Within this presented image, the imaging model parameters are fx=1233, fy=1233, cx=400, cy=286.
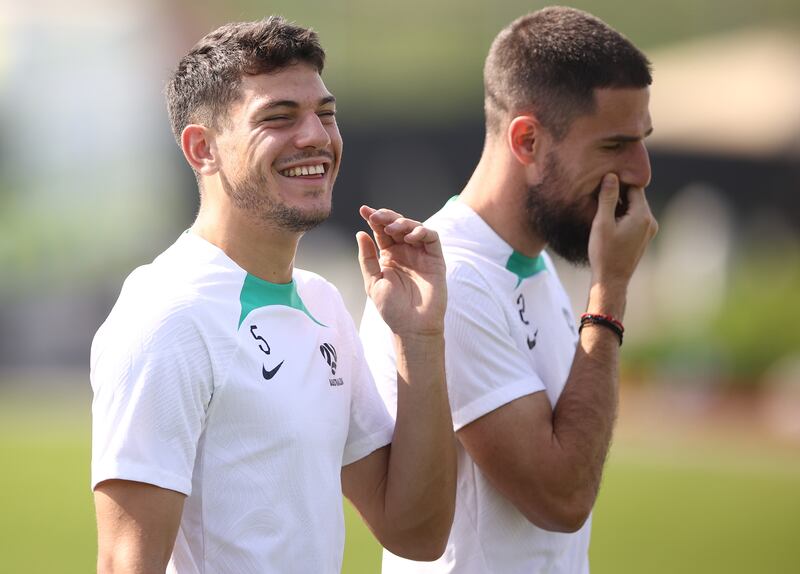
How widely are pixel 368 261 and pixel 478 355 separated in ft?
1.53

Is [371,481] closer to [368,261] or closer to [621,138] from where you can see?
[368,261]

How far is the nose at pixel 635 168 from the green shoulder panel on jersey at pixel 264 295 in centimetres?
125

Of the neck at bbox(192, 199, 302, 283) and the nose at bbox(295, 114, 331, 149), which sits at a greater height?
the nose at bbox(295, 114, 331, 149)

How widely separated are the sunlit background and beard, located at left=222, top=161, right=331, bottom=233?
1599 mm

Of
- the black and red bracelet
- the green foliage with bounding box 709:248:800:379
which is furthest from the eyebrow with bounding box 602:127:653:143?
the green foliage with bounding box 709:248:800:379

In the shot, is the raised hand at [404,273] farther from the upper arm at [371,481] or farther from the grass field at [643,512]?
the grass field at [643,512]

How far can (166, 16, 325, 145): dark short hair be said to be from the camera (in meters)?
3.16

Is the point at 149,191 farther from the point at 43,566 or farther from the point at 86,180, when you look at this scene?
the point at 43,566

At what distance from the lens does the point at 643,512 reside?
13.4m

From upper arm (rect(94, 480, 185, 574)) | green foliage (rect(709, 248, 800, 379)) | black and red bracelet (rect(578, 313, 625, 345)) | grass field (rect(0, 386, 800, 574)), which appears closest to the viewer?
upper arm (rect(94, 480, 185, 574))

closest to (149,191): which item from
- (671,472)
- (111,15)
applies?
(111,15)

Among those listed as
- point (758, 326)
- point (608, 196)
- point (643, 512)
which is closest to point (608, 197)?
point (608, 196)

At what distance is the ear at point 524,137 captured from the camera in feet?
13.0

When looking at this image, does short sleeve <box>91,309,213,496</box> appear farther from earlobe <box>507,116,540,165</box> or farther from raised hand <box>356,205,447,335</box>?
earlobe <box>507,116,540,165</box>
